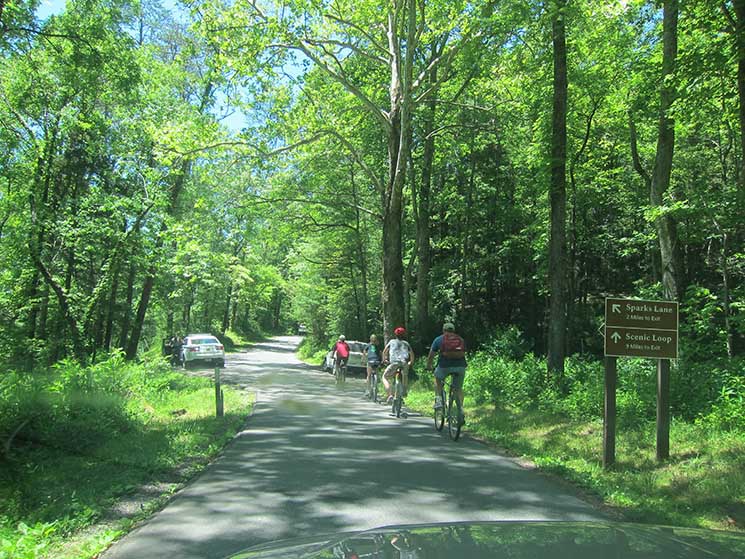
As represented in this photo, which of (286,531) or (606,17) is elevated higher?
(606,17)

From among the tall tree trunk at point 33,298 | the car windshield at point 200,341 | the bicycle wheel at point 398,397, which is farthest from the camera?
the car windshield at point 200,341

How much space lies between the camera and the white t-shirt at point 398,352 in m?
13.9

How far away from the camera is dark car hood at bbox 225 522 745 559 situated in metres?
2.60

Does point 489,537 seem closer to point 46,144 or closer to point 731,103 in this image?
point 731,103

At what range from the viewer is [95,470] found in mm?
7762

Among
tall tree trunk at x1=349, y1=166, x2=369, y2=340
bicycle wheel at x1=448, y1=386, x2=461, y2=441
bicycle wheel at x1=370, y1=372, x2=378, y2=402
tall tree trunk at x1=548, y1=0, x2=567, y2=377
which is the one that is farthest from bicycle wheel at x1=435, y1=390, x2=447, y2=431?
tall tree trunk at x1=349, y1=166, x2=369, y2=340

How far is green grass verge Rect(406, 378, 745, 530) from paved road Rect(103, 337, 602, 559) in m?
0.55

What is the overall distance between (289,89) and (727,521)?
19180 mm

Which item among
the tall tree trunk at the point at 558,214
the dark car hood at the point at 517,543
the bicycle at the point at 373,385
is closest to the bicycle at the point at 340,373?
the bicycle at the point at 373,385

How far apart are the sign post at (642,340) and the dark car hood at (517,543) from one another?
5.21m

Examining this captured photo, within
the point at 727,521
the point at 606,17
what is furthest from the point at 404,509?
the point at 606,17

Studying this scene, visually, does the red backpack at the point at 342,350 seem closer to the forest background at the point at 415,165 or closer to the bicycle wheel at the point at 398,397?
the forest background at the point at 415,165

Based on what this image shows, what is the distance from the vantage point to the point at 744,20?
9062mm

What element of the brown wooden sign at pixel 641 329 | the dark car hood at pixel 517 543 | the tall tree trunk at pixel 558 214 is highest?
the tall tree trunk at pixel 558 214
